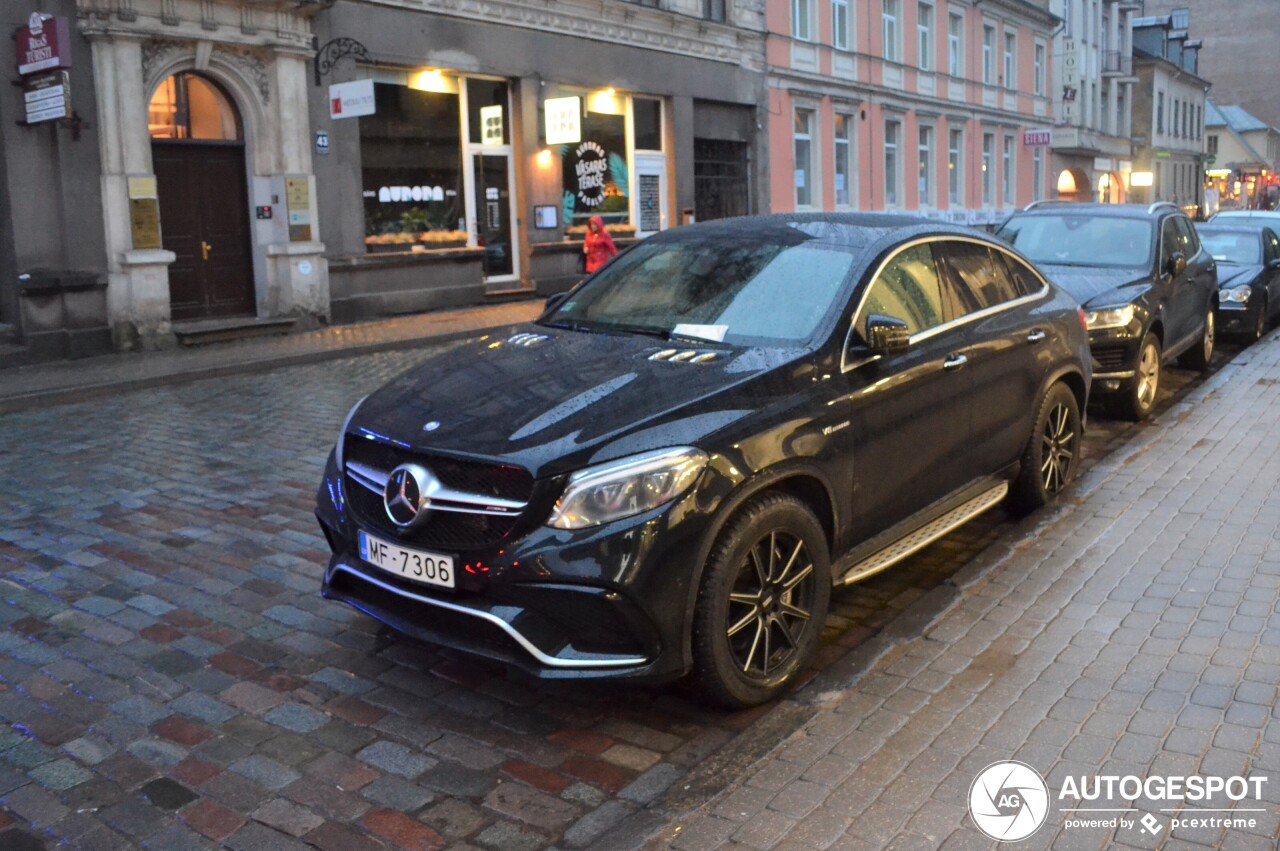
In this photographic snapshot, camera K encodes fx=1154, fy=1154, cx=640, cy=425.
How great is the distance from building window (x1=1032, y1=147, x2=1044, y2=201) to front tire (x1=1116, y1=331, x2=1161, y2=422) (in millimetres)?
36539

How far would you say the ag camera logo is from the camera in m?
3.32

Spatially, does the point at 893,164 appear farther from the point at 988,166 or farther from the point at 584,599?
the point at 584,599

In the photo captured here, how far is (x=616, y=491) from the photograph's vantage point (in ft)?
12.4

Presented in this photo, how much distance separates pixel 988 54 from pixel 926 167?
23.7ft

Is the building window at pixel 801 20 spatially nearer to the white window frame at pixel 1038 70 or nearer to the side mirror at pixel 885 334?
the white window frame at pixel 1038 70

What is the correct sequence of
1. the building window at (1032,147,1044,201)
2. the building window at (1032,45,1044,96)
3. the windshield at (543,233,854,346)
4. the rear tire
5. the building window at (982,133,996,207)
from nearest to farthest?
the windshield at (543,233,854,346)
the rear tire
the building window at (982,133,996,207)
the building window at (1032,45,1044,96)
the building window at (1032,147,1044,201)

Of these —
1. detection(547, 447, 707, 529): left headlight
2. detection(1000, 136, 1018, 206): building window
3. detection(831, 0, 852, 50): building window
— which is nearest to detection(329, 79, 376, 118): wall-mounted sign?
detection(547, 447, 707, 529): left headlight

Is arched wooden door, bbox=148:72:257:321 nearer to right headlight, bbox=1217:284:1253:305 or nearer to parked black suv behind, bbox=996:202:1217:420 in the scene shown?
parked black suv behind, bbox=996:202:1217:420

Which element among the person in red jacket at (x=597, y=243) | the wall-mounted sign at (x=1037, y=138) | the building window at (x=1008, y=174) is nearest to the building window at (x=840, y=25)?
the wall-mounted sign at (x=1037, y=138)

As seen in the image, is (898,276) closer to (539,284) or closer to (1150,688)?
(1150,688)

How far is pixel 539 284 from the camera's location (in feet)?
68.6

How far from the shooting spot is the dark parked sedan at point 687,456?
377 centimetres

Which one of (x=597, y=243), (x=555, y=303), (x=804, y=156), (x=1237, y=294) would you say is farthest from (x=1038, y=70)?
(x=555, y=303)

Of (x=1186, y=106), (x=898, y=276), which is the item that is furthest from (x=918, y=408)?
(x=1186, y=106)
